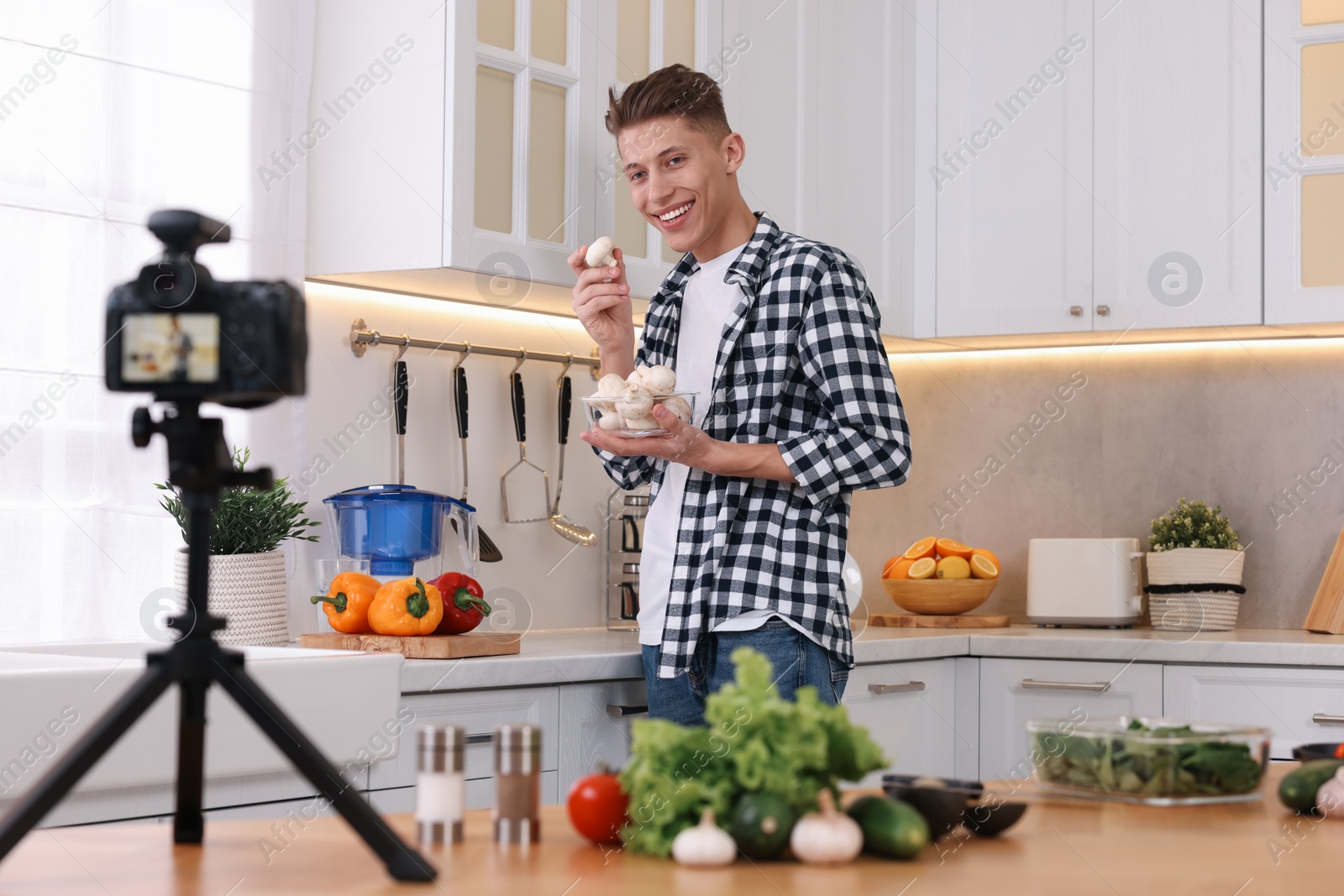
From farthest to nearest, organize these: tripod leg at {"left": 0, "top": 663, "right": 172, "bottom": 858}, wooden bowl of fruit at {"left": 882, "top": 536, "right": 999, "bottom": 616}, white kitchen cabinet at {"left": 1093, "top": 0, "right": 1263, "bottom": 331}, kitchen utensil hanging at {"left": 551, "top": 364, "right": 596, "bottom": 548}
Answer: wooden bowl of fruit at {"left": 882, "top": 536, "right": 999, "bottom": 616} < white kitchen cabinet at {"left": 1093, "top": 0, "right": 1263, "bottom": 331} < kitchen utensil hanging at {"left": 551, "top": 364, "right": 596, "bottom": 548} < tripod leg at {"left": 0, "top": 663, "right": 172, "bottom": 858}

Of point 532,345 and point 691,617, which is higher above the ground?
point 532,345

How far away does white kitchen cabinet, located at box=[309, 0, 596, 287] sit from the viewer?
2430 millimetres

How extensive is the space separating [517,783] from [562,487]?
2166mm

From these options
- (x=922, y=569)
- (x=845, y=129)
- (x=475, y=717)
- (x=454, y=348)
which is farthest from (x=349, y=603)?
(x=845, y=129)

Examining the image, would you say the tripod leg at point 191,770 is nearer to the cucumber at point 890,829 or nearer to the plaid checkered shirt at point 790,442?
the cucumber at point 890,829

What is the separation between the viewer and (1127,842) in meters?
0.91

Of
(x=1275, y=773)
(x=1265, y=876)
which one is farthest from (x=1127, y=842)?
(x=1275, y=773)

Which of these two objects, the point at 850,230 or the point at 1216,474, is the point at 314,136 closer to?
the point at 850,230

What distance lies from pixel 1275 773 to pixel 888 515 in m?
2.56

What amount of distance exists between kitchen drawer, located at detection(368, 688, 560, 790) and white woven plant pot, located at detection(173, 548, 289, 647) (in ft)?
1.20

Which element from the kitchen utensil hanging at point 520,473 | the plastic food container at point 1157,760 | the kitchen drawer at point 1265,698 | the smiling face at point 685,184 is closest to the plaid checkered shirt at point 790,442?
the smiling face at point 685,184

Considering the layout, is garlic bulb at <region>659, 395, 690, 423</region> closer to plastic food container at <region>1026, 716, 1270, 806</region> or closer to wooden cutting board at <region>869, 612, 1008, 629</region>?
plastic food container at <region>1026, 716, 1270, 806</region>

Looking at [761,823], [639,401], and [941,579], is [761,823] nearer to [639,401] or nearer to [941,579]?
[639,401]

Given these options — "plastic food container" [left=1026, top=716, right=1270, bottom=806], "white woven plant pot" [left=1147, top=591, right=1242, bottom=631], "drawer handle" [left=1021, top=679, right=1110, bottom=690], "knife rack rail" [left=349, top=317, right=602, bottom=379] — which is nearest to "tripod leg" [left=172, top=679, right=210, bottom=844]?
"plastic food container" [left=1026, top=716, right=1270, bottom=806]
